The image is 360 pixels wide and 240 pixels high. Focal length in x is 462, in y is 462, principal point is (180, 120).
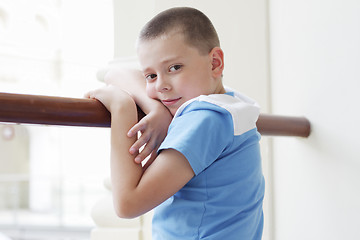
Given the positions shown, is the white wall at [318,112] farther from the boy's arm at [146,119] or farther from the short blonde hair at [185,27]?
the boy's arm at [146,119]

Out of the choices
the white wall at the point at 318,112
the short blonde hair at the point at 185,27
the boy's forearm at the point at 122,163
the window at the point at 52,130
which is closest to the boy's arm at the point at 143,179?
the boy's forearm at the point at 122,163

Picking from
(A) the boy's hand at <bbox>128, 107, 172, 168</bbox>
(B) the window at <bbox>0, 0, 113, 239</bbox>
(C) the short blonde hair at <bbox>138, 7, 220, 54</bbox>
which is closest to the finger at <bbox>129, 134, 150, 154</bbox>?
(A) the boy's hand at <bbox>128, 107, 172, 168</bbox>

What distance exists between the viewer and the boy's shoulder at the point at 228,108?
2.86 feet

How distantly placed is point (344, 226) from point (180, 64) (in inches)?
31.5

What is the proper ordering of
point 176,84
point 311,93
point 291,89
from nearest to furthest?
point 176,84 → point 311,93 → point 291,89

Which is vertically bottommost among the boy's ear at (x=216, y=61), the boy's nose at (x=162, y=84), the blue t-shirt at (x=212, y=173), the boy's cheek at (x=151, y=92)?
the blue t-shirt at (x=212, y=173)

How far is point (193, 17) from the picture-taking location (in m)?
1.00

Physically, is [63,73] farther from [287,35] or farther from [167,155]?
[167,155]

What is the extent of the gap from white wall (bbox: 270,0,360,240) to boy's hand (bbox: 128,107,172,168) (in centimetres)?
66

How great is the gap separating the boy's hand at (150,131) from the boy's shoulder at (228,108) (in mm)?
50

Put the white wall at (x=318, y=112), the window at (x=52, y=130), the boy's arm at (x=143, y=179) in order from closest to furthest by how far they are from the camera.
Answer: the boy's arm at (x=143, y=179) → the white wall at (x=318, y=112) → the window at (x=52, y=130)

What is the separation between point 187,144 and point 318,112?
852 millimetres

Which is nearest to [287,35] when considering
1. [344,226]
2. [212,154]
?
[344,226]

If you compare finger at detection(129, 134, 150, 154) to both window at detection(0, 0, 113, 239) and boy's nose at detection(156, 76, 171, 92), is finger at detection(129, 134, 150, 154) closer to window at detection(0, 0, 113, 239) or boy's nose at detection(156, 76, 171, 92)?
boy's nose at detection(156, 76, 171, 92)
